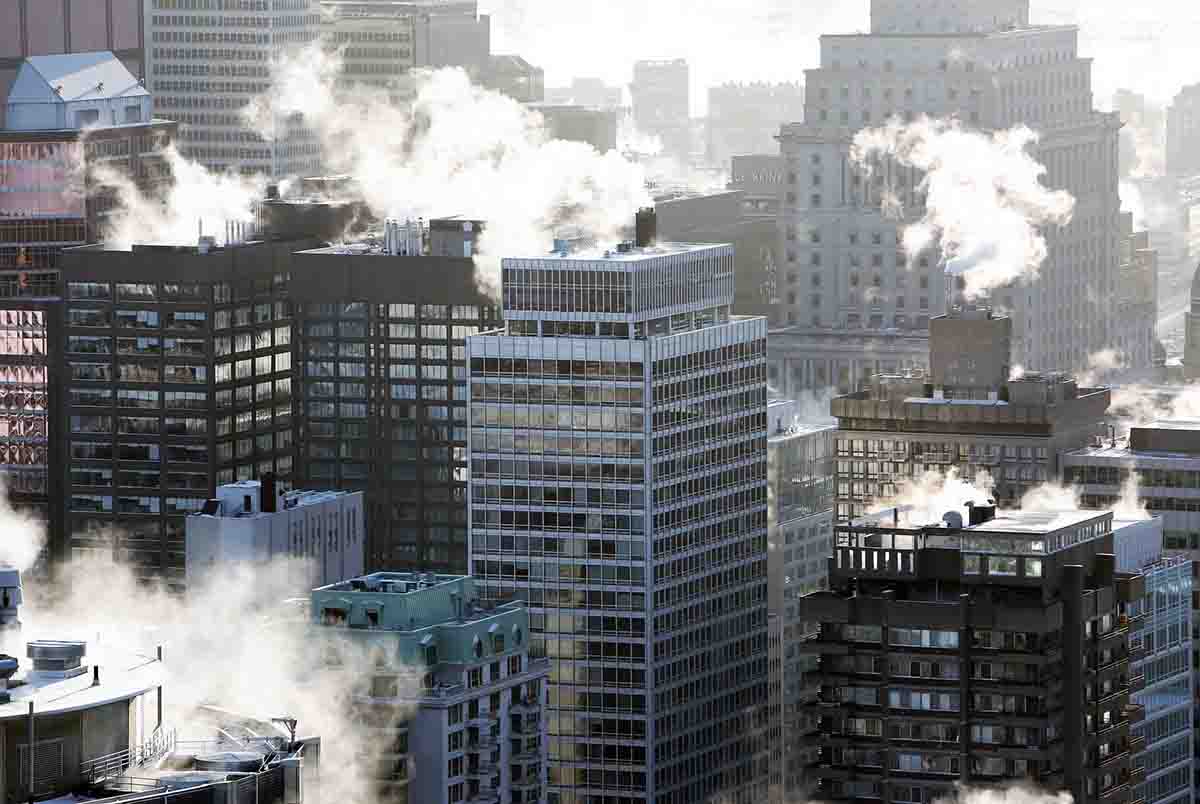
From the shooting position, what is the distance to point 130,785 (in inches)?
6663

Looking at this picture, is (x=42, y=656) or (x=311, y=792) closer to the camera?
(x=42, y=656)

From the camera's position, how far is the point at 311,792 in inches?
7844

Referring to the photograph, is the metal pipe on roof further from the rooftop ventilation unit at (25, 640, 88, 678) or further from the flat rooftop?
the rooftop ventilation unit at (25, 640, 88, 678)

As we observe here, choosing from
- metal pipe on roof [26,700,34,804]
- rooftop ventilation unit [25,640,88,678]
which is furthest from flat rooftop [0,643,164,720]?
metal pipe on roof [26,700,34,804]

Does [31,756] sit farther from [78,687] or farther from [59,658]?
[59,658]

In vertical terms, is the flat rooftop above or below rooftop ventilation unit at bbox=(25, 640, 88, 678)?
below

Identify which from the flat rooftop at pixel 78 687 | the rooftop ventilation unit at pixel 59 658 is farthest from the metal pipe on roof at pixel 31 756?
the rooftop ventilation unit at pixel 59 658

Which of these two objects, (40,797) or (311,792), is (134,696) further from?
(311,792)

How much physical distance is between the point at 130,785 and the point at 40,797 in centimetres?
385

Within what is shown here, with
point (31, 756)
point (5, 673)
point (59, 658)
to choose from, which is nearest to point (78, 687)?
point (59, 658)

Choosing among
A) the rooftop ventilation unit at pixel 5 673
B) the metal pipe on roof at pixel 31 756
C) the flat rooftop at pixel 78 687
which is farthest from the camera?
the rooftop ventilation unit at pixel 5 673

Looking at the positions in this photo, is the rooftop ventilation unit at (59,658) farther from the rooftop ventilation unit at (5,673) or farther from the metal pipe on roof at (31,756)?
the metal pipe on roof at (31,756)

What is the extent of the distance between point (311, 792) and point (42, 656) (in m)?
24.6

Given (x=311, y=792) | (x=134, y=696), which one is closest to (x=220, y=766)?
(x=134, y=696)
